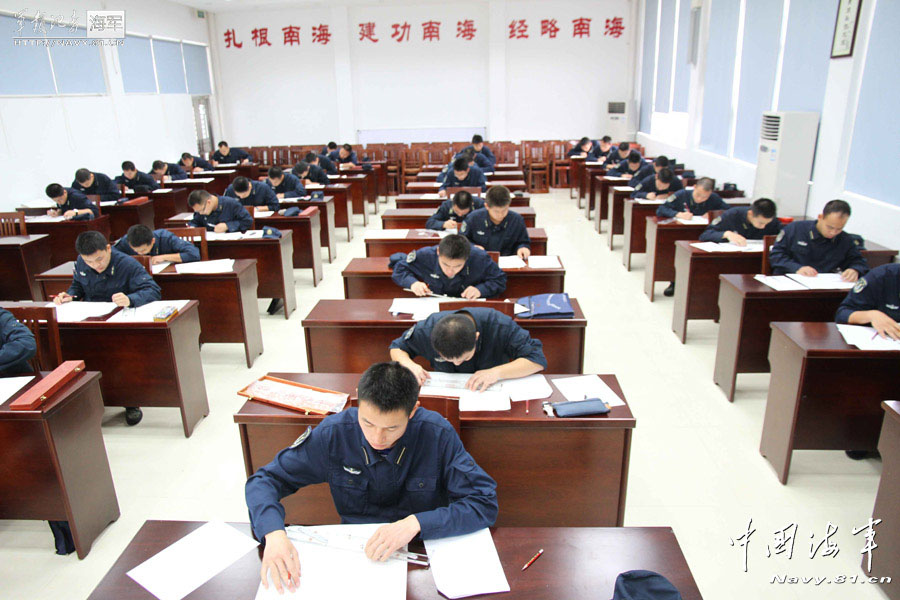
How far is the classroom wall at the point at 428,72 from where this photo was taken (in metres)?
12.4

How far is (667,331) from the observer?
193 inches

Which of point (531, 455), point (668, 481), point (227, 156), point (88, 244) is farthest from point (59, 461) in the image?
point (227, 156)

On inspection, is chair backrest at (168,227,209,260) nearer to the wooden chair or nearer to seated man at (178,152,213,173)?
the wooden chair

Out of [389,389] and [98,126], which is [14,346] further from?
[98,126]

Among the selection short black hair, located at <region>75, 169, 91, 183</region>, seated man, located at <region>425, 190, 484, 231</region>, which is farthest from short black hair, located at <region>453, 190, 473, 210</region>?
short black hair, located at <region>75, 169, 91, 183</region>

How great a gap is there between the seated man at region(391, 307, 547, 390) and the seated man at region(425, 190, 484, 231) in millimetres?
2411

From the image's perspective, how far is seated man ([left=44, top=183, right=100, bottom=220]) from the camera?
20.6 feet

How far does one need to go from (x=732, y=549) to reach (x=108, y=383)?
11.2 feet

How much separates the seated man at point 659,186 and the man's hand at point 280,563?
5.87 metres

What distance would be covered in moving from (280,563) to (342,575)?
16 centimetres

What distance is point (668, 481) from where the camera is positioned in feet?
9.84

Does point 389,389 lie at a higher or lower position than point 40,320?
higher

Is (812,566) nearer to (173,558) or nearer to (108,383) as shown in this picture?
(173,558)

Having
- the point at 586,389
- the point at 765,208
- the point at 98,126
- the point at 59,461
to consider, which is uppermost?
the point at 98,126
